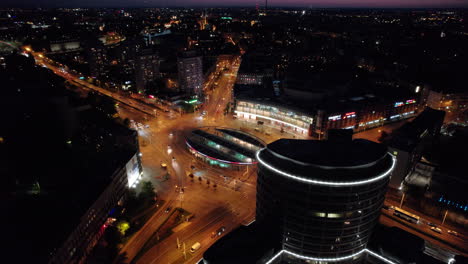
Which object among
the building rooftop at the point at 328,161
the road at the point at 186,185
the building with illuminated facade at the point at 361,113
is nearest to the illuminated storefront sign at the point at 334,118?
the building with illuminated facade at the point at 361,113

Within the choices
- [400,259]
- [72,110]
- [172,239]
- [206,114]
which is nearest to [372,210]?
[400,259]

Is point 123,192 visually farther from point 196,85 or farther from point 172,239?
point 196,85

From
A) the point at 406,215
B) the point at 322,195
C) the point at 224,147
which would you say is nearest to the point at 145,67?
the point at 224,147

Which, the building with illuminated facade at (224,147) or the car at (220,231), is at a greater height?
the building with illuminated facade at (224,147)

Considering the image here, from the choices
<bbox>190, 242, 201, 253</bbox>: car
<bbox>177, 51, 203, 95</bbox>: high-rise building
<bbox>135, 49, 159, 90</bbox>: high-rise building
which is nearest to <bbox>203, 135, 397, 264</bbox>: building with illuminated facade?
<bbox>190, 242, 201, 253</bbox>: car

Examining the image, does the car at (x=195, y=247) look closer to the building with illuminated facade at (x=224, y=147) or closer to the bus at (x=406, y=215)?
the building with illuminated facade at (x=224, y=147)

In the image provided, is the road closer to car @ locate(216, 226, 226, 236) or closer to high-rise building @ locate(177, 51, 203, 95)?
car @ locate(216, 226, 226, 236)

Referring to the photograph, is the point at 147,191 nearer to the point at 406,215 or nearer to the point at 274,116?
the point at 406,215
